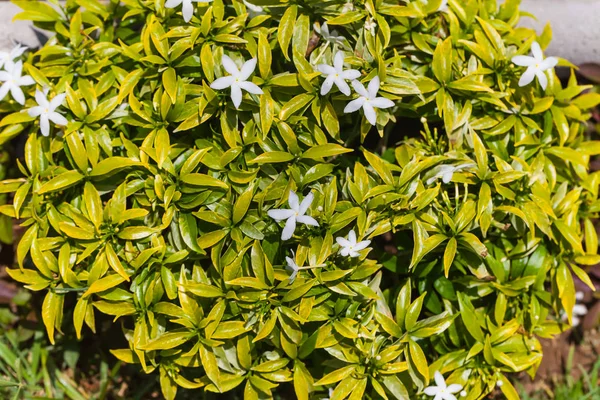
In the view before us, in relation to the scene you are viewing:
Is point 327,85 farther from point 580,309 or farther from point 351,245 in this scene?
point 580,309

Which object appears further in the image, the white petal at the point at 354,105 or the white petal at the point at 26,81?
the white petal at the point at 26,81

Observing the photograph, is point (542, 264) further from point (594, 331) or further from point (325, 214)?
point (594, 331)

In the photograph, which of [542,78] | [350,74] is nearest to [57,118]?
[350,74]

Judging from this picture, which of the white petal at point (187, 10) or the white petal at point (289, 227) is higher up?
the white petal at point (187, 10)

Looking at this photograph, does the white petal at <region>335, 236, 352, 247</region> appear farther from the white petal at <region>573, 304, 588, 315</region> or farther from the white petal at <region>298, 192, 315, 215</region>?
the white petal at <region>573, 304, 588, 315</region>

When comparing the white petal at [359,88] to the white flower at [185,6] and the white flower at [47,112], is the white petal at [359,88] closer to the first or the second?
the white flower at [185,6]

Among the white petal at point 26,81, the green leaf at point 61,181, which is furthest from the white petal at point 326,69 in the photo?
the white petal at point 26,81
